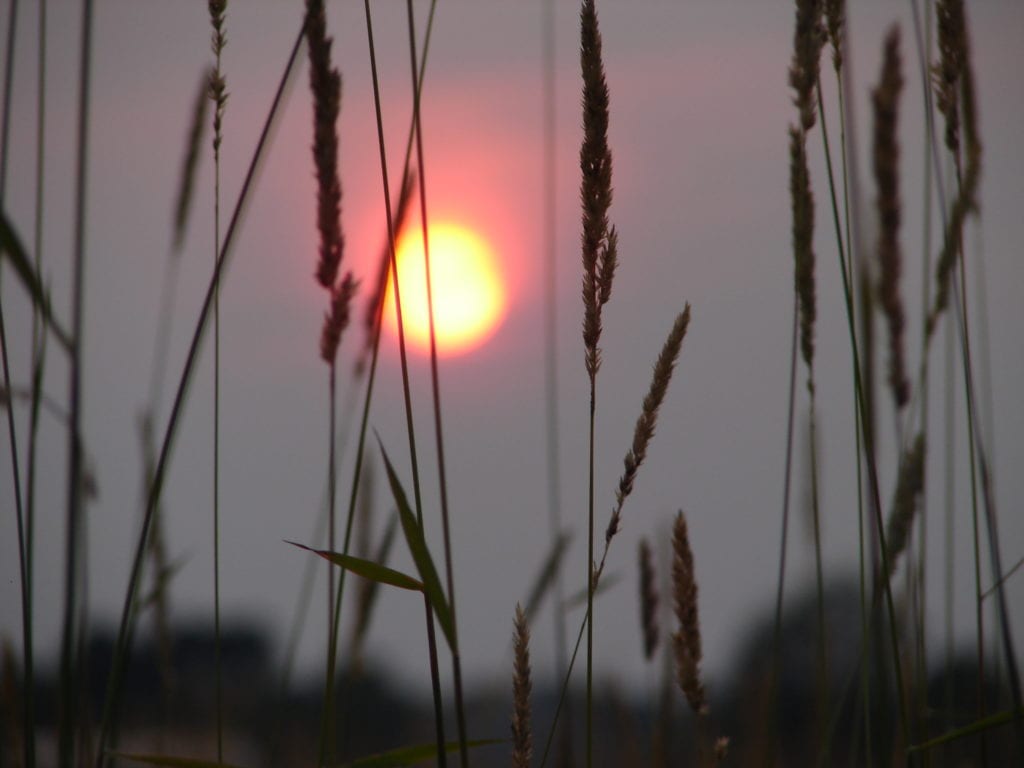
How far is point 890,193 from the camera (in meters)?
1.57

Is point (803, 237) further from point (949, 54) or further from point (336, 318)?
point (336, 318)

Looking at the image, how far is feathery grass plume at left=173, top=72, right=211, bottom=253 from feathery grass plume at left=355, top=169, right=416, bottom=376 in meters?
0.35

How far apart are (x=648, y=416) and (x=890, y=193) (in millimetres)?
760

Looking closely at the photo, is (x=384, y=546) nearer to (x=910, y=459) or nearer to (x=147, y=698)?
(x=910, y=459)

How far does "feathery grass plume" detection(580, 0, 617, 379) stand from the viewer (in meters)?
0.98

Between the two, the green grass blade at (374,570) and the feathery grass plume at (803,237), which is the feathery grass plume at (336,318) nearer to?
the green grass blade at (374,570)

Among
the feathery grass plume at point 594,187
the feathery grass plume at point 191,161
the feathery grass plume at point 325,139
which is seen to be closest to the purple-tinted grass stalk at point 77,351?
the feathery grass plume at point 325,139

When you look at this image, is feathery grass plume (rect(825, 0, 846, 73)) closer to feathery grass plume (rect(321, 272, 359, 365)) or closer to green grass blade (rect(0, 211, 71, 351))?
feathery grass plume (rect(321, 272, 359, 365))

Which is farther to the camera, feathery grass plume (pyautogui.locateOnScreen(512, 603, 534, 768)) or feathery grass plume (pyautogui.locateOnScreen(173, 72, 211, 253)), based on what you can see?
feathery grass plume (pyautogui.locateOnScreen(173, 72, 211, 253))

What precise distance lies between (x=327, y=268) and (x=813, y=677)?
1671 millimetres

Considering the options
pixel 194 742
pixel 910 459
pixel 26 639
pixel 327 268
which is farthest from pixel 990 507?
pixel 194 742

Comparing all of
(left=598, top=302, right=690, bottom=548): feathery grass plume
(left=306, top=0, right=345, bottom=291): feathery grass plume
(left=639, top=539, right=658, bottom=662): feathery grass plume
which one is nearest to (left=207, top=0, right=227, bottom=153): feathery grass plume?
(left=306, top=0, right=345, bottom=291): feathery grass plume

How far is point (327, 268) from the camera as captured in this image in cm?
141

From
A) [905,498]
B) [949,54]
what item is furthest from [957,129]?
[905,498]
